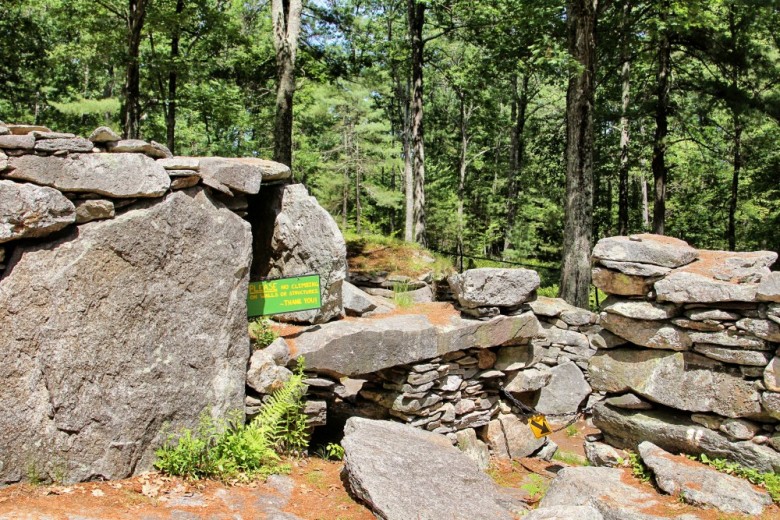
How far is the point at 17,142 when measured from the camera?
4.64 meters

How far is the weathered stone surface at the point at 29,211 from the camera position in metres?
4.48

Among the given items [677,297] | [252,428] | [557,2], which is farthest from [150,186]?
[557,2]

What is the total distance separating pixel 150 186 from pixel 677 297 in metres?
5.37

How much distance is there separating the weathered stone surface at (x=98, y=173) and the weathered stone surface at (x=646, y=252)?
470cm

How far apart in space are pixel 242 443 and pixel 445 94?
28.4 m

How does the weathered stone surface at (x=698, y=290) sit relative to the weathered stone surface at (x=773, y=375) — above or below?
above

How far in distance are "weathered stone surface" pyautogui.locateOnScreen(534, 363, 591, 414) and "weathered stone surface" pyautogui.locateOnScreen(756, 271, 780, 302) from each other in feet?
13.6

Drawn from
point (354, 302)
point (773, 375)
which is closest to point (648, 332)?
point (773, 375)

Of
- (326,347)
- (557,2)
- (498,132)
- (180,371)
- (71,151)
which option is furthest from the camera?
(498,132)

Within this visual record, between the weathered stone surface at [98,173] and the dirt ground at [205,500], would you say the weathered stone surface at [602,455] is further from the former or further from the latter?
the weathered stone surface at [98,173]

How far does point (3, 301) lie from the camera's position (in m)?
4.50

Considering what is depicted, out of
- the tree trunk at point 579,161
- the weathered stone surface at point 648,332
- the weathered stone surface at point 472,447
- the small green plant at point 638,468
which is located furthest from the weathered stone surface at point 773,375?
the tree trunk at point 579,161

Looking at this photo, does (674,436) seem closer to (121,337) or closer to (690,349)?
(690,349)

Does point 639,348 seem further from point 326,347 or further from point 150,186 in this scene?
point 150,186
